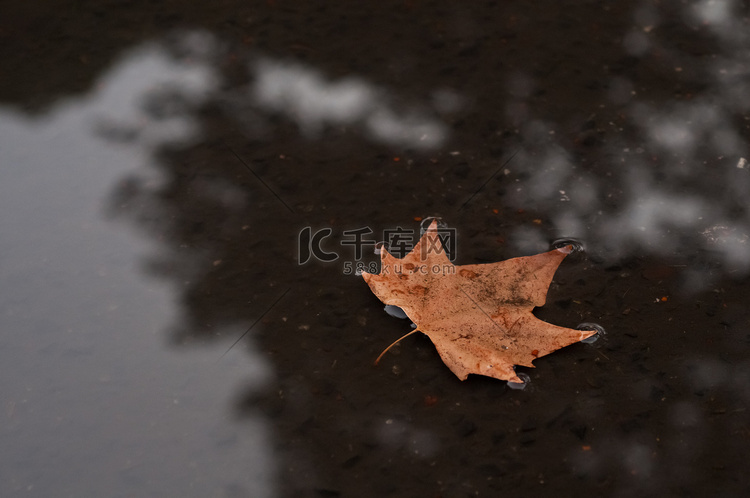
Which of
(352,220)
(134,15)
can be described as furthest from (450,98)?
(134,15)

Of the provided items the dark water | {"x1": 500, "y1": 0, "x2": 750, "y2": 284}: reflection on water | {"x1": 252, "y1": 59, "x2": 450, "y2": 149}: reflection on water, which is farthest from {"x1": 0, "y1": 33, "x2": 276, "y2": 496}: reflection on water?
{"x1": 500, "y1": 0, "x2": 750, "y2": 284}: reflection on water

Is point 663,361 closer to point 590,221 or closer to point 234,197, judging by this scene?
point 590,221

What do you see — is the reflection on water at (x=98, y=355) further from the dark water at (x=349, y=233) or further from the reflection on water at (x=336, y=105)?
the reflection on water at (x=336, y=105)

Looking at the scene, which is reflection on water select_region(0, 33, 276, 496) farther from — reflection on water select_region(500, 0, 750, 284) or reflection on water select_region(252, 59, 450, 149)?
reflection on water select_region(500, 0, 750, 284)

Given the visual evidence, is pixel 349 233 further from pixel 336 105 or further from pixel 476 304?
pixel 336 105

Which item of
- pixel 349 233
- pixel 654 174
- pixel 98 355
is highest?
pixel 654 174

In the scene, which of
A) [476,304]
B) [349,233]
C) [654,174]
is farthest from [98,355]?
[654,174]
